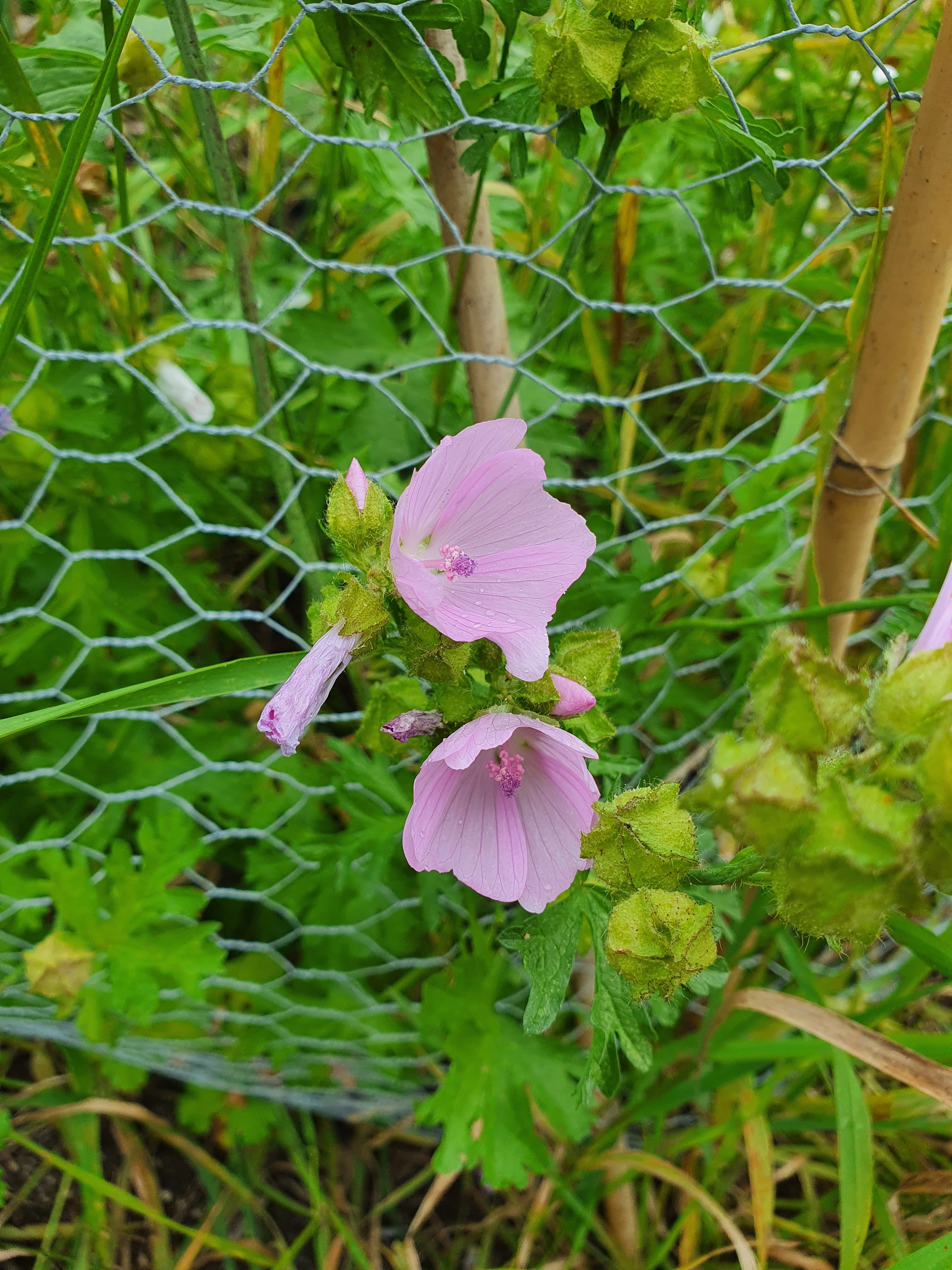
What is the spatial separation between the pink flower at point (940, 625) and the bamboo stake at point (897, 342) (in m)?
0.37

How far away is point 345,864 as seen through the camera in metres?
1.13

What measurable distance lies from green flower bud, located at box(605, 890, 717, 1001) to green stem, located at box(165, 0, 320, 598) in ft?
2.04

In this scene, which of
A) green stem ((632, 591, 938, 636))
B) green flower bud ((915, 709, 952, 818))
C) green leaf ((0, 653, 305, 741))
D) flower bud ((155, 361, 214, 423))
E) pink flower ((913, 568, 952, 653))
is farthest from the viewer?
flower bud ((155, 361, 214, 423))

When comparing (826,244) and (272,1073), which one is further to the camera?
(272,1073)

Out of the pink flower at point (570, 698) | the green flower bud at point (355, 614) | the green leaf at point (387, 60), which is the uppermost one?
the green leaf at point (387, 60)

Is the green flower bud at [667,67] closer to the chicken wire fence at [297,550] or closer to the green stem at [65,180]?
the chicken wire fence at [297,550]

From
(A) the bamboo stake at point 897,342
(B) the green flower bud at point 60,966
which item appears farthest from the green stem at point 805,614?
(B) the green flower bud at point 60,966

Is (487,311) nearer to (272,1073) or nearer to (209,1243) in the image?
(272,1073)

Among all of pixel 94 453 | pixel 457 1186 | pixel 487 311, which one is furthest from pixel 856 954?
pixel 94 453

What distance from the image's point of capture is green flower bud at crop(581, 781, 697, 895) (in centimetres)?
64

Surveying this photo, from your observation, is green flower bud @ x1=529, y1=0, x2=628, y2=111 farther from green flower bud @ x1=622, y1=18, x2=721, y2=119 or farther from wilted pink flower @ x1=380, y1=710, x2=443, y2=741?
wilted pink flower @ x1=380, y1=710, x2=443, y2=741

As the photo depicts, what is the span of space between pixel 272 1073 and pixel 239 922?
220 millimetres

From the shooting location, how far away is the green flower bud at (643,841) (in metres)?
0.64

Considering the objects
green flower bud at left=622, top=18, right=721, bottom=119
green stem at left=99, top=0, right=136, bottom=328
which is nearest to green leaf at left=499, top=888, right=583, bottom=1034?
green flower bud at left=622, top=18, right=721, bottom=119
